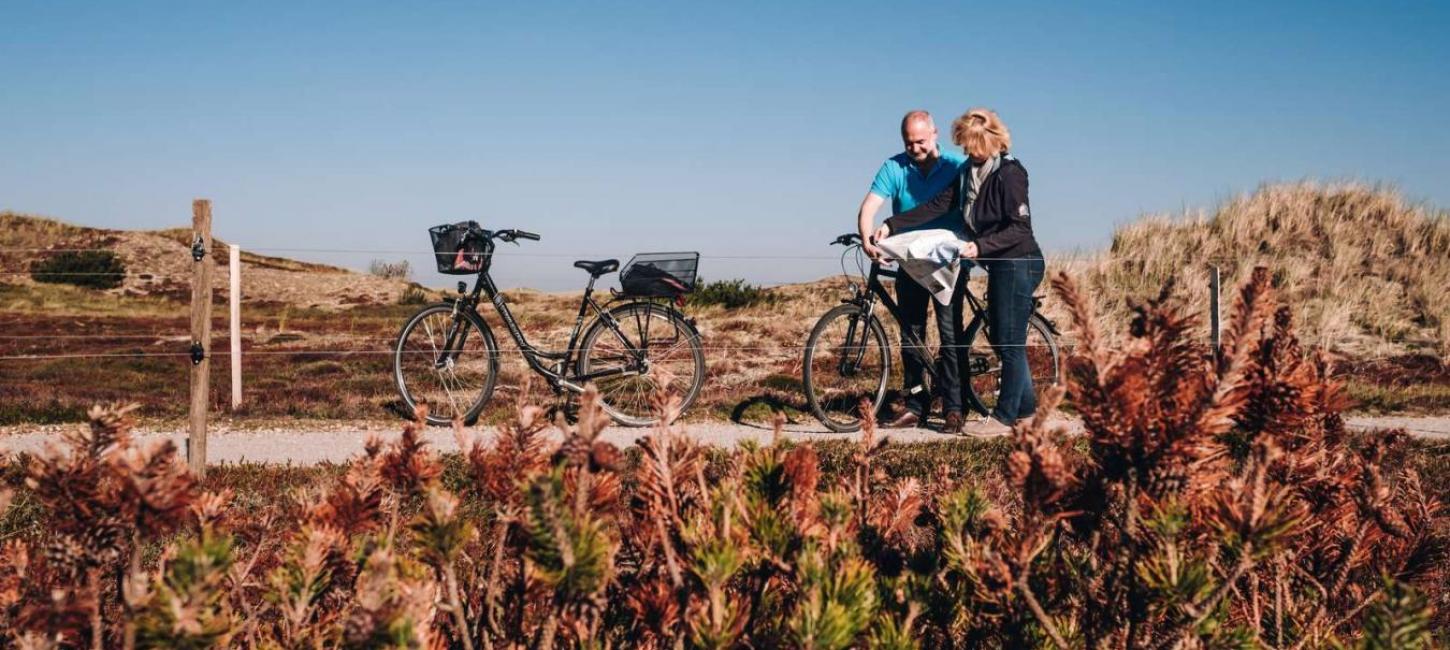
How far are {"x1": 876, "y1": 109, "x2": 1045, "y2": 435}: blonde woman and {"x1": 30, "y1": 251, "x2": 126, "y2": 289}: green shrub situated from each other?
24.7 meters

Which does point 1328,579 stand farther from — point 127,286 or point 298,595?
point 127,286

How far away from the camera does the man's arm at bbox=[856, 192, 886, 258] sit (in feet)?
22.2

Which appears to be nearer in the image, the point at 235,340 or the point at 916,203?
the point at 916,203

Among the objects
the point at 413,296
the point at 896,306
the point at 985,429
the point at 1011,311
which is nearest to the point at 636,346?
the point at 896,306

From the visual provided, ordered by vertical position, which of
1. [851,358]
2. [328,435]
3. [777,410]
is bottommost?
[328,435]

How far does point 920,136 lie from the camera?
6.78 meters

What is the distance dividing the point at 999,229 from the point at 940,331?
994 millimetres

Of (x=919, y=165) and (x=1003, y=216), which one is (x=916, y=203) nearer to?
(x=919, y=165)

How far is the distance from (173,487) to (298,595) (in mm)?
200

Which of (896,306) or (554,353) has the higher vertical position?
(896,306)

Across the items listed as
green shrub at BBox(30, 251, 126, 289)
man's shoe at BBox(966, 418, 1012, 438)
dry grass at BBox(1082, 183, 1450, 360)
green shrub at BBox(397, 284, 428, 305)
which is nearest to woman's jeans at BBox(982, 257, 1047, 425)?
man's shoe at BBox(966, 418, 1012, 438)

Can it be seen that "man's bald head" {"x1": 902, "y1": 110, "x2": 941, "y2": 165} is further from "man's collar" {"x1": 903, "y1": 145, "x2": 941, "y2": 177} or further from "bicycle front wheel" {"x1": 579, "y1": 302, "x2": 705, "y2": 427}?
"bicycle front wheel" {"x1": 579, "y1": 302, "x2": 705, "y2": 427}

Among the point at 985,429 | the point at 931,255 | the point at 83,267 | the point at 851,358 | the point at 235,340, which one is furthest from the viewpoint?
the point at 83,267

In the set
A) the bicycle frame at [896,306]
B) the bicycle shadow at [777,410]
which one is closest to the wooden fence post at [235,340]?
the bicycle shadow at [777,410]
